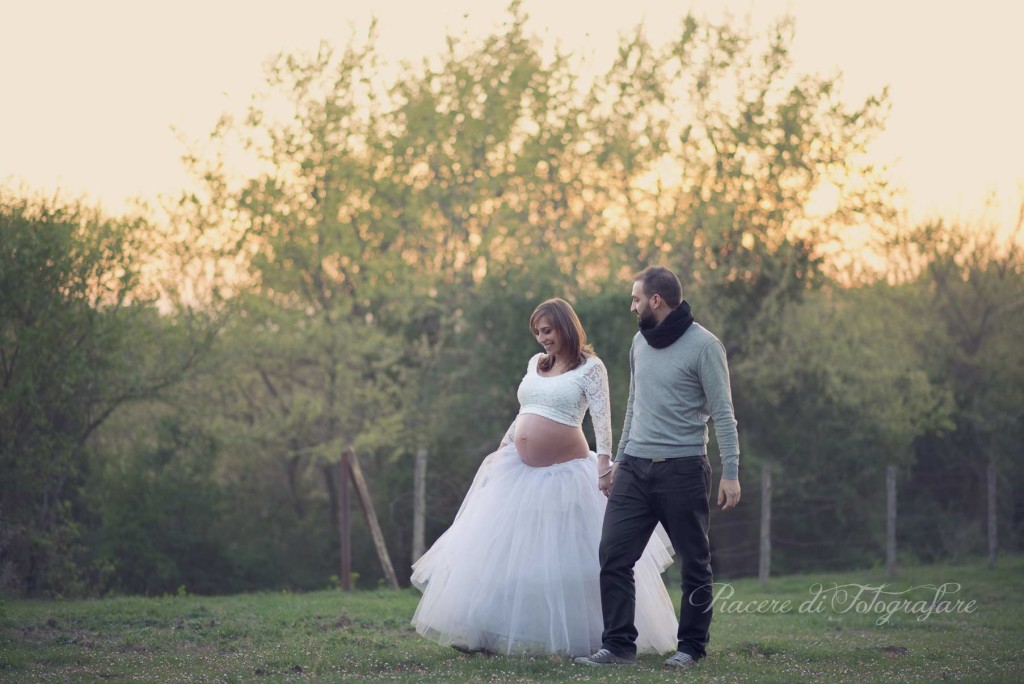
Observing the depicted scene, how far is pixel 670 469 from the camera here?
614cm

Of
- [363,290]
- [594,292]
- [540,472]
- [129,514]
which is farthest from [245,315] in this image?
[540,472]

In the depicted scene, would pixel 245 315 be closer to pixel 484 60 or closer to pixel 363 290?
pixel 363 290

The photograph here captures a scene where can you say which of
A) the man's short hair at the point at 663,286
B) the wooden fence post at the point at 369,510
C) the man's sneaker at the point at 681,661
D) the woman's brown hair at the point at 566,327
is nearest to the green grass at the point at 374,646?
the man's sneaker at the point at 681,661

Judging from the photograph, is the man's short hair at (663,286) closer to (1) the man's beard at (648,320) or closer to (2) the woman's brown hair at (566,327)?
(1) the man's beard at (648,320)

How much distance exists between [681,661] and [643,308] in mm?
1941

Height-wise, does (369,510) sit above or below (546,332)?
below

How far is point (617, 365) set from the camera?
17.5m

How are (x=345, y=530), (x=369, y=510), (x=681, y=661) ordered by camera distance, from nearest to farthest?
1. (x=681, y=661)
2. (x=345, y=530)
3. (x=369, y=510)

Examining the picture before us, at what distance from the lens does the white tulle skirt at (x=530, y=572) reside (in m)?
6.25

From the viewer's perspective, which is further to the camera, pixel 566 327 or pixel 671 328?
pixel 566 327

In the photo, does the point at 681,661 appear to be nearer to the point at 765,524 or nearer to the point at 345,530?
the point at 345,530

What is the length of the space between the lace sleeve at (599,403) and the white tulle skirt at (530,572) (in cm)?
26

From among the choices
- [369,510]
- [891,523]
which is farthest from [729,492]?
[891,523]

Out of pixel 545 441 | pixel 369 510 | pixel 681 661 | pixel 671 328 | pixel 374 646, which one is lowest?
pixel 374 646
